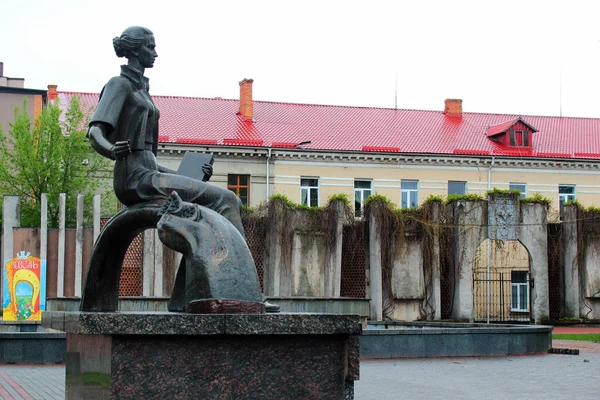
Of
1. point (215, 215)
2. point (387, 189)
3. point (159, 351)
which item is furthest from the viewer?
point (387, 189)

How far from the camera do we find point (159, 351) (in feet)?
18.8

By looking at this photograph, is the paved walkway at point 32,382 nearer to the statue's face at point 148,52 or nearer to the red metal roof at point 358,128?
the statue's face at point 148,52

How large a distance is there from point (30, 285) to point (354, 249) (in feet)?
42.0

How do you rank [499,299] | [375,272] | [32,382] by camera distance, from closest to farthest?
[32,382] < [375,272] < [499,299]

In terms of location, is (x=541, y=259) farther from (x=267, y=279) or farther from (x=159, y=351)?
(x=159, y=351)

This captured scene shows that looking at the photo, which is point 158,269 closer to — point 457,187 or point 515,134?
point 457,187

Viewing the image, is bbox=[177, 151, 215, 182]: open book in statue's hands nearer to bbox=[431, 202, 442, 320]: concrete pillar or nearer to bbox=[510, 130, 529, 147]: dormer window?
bbox=[431, 202, 442, 320]: concrete pillar

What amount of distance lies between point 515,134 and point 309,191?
12331 millimetres

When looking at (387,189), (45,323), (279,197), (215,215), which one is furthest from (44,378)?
(387,189)

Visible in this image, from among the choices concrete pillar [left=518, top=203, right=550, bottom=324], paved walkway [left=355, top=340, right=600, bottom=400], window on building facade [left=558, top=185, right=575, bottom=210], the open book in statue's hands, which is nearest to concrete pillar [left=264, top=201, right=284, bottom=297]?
concrete pillar [left=518, top=203, right=550, bottom=324]

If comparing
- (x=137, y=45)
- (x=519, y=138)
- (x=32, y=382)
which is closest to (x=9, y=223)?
(x=32, y=382)

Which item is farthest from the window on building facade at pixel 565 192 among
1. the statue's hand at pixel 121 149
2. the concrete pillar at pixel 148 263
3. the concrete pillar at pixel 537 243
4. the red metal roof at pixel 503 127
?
the statue's hand at pixel 121 149

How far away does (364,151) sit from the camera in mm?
44281

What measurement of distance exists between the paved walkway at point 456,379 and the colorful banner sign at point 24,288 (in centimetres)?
1538
